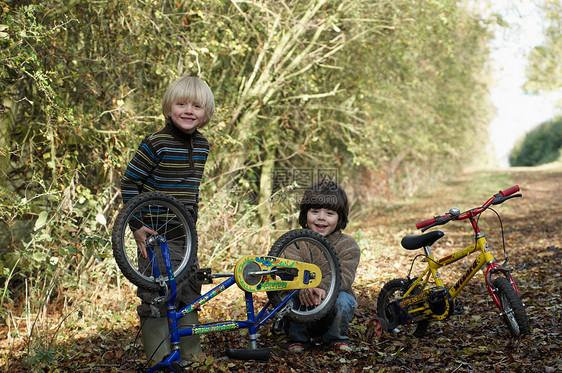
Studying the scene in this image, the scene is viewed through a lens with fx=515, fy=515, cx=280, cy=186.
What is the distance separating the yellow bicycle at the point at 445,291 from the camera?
4.05m

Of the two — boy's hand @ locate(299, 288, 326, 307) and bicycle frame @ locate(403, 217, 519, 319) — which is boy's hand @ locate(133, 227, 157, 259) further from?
bicycle frame @ locate(403, 217, 519, 319)

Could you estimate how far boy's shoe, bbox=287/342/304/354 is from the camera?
407 centimetres

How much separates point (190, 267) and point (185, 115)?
40.3 inches

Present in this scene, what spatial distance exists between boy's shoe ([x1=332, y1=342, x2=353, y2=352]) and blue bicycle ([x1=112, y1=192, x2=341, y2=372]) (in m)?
0.40

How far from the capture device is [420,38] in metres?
11.2

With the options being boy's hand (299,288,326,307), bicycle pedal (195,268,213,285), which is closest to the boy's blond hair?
bicycle pedal (195,268,213,285)

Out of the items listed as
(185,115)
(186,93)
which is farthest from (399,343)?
(186,93)

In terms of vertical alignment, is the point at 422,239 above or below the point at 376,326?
above

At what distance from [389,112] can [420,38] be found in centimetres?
395

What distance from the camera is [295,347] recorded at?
13.4 ft

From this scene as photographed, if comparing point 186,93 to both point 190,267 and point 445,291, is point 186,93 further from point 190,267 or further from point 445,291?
point 445,291

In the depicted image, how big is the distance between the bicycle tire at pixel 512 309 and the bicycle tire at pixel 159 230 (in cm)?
242

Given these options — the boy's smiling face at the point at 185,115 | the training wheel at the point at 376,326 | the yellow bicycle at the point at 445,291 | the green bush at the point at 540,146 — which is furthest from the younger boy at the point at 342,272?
the green bush at the point at 540,146

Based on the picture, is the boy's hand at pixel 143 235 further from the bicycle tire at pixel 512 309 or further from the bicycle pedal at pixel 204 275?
the bicycle tire at pixel 512 309
